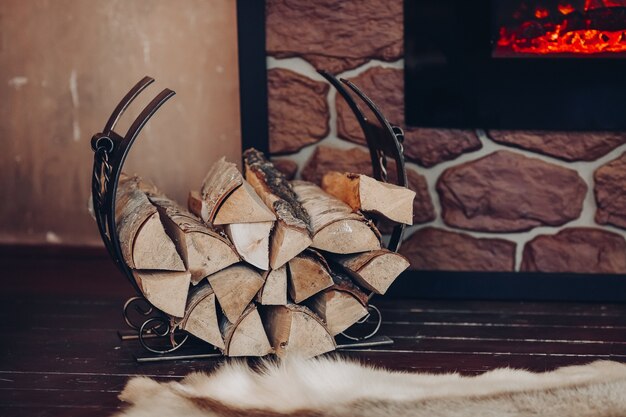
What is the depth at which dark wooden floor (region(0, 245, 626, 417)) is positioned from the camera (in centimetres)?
197

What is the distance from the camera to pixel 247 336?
209 cm

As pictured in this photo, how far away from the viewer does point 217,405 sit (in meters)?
1.71

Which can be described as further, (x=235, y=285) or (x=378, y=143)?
(x=378, y=143)

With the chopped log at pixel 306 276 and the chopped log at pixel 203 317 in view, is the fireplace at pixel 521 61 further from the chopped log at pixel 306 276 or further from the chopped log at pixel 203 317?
the chopped log at pixel 203 317

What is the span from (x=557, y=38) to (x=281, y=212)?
3.43 feet

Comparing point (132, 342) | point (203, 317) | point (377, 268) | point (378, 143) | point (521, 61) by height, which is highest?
point (521, 61)

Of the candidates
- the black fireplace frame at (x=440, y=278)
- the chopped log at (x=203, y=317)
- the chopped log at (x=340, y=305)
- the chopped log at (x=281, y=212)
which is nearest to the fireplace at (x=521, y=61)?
the black fireplace frame at (x=440, y=278)

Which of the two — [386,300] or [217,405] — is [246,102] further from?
[217,405]

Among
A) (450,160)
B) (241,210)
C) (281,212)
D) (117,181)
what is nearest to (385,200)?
(281,212)

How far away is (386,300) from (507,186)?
504mm

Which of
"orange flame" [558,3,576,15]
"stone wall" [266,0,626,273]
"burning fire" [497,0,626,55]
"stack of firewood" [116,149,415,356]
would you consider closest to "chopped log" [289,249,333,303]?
"stack of firewood" [116,149,415,356]

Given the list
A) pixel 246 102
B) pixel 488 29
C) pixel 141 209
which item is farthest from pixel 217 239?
pixel 488 29

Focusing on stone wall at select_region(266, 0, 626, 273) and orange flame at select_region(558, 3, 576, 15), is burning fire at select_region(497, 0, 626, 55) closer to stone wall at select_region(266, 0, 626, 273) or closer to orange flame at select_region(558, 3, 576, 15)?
orange flame at select_region(558, 3, 576, 15)

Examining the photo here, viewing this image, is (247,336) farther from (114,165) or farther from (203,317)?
(114,165)
